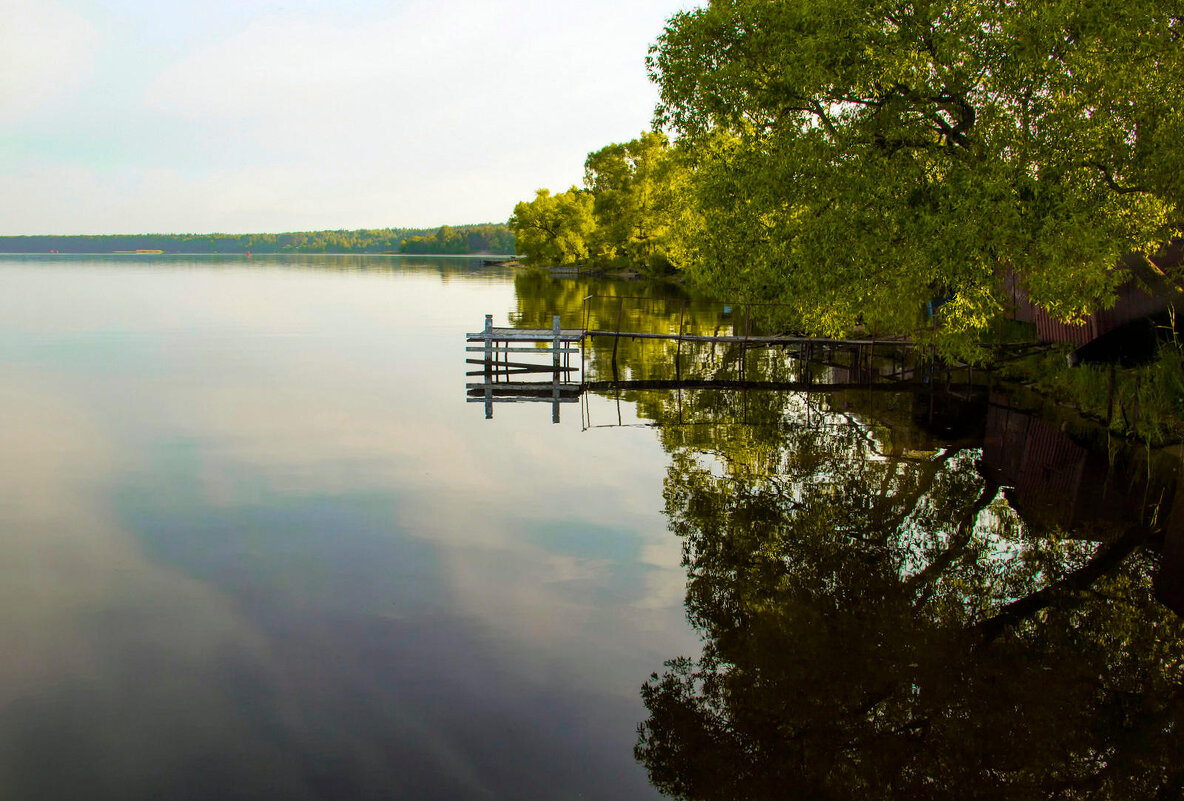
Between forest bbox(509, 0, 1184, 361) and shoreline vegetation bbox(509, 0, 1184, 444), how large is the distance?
43 mm

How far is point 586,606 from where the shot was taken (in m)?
10.5

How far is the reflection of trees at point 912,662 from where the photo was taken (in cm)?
733

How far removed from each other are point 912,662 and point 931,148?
12.7m

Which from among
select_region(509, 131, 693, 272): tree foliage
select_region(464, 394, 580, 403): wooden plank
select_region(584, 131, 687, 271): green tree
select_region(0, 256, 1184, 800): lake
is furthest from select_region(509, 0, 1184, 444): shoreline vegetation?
select_region(584, 131, 687, 271): green tree

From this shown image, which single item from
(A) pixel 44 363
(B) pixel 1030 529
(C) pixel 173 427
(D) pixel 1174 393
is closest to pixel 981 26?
(D) pixel 1174 393

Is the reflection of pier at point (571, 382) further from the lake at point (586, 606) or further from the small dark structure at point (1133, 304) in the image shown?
the small dark structure at point (1133, 304)

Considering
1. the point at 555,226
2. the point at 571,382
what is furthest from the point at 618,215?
the point at 571,382

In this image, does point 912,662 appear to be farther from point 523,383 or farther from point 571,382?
point 571,382

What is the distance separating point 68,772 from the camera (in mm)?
7113

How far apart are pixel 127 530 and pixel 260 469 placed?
3726 millimetres

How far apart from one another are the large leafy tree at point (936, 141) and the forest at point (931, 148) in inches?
1.6

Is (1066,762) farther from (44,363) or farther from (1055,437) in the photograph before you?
(44,363)

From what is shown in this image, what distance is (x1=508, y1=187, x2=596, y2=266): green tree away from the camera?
360ft

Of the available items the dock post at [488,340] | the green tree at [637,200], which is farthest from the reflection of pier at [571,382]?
the green tree at [637,200]
